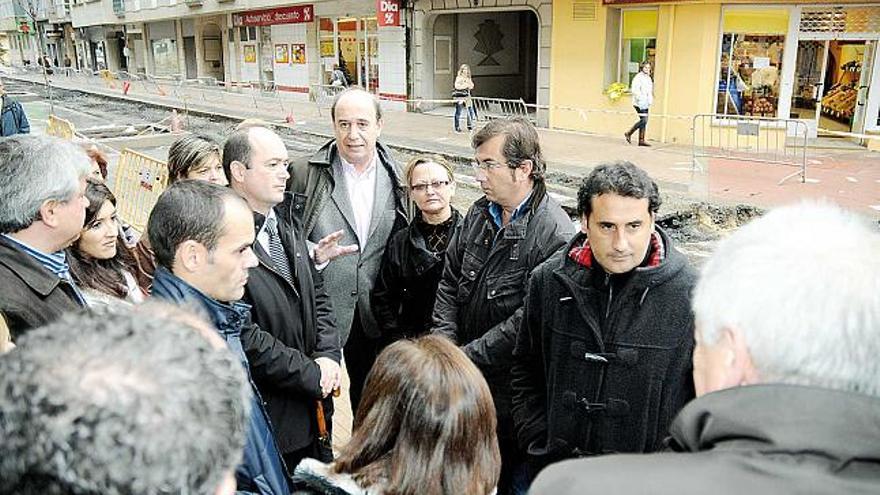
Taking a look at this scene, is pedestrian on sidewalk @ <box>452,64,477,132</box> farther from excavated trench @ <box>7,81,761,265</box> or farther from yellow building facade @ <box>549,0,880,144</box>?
yellow building facade @ <box>549,0,880,144</box>

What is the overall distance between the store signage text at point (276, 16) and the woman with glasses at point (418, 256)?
25.4 m

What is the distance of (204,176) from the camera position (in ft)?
12.8

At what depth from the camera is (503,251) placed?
3.17 metres

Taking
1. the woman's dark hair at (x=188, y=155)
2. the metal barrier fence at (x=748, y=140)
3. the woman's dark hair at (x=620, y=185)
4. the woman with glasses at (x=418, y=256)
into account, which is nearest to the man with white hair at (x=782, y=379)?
the woman's dark hair at (x=620, y=185)

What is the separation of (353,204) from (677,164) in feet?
37.5

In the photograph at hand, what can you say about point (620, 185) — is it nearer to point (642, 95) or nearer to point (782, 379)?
point (782, 379)

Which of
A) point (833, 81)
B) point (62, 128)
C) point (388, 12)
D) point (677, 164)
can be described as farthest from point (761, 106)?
point (62, 128)

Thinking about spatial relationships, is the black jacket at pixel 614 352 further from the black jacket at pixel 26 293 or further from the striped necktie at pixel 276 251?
the black jacket at pixel 26 293

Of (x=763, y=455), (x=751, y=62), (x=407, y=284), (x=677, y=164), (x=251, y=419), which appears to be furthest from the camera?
(x=751, y=62)

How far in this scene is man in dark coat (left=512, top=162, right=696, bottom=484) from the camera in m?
2.44

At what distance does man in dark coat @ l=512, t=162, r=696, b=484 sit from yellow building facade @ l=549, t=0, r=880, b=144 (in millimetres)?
13783

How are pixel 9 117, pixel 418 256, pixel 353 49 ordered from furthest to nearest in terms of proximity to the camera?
pixel 353 49 < pixel 9 117 < pixel 418 256

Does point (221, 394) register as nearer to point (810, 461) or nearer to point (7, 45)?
point (810, 461)

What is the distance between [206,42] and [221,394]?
3867 centimetres
